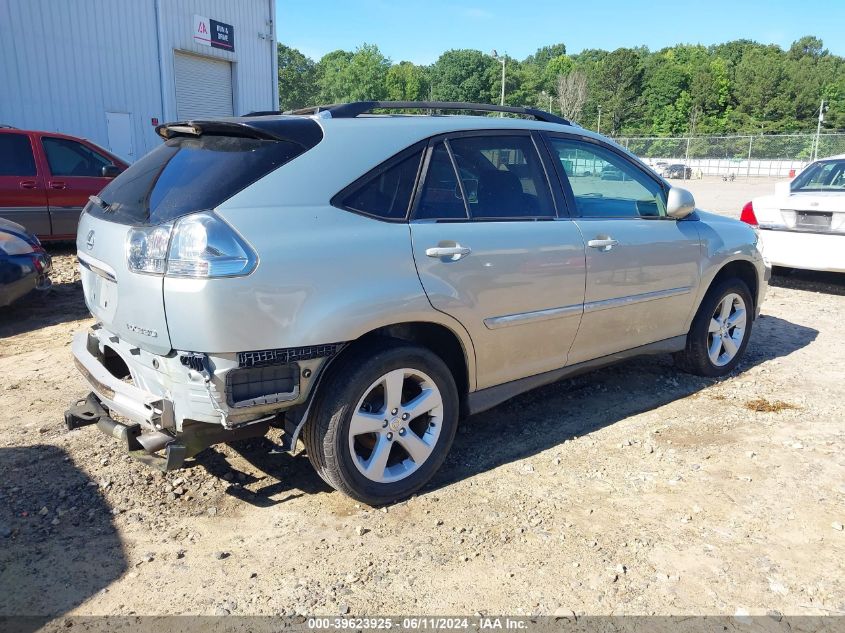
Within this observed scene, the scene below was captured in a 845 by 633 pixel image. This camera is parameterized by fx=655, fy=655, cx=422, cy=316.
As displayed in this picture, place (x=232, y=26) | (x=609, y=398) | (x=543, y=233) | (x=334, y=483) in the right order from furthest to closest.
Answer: (x=232, y=26), (x=609, y=398), (x=543, y=233), (x=334, y=483)

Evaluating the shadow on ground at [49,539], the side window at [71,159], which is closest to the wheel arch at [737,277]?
the shadow on ground at [49,539]

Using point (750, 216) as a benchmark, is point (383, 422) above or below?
below

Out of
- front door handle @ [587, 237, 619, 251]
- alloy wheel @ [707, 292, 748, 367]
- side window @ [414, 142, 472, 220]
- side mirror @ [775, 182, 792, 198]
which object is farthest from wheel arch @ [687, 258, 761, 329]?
side mirror @ [775, 182, 792, 198]

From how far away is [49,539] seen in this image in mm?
2939

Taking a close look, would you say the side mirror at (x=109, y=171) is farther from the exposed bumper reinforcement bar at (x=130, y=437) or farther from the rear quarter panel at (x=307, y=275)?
the rear quarter panel at (x=307, y=275)

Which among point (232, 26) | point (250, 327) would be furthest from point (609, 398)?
point (232, 26)

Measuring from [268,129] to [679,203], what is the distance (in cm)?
280

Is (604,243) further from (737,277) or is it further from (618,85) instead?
(618,85)

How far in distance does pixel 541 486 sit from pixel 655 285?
166 centimetres

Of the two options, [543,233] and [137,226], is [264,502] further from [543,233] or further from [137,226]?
[543,233]

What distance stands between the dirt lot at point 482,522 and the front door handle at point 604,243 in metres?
1.16

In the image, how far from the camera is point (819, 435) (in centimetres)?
412

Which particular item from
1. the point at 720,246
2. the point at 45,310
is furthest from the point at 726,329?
the point at 45,310

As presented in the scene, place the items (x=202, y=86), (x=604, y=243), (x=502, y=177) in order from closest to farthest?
(x=502, y=177) < (x=604, y=243) < (x=202, y=86)
